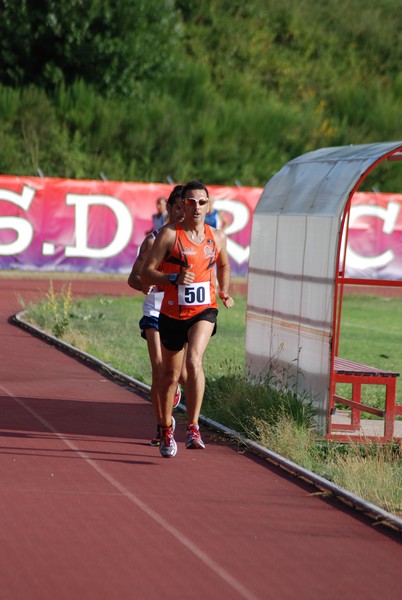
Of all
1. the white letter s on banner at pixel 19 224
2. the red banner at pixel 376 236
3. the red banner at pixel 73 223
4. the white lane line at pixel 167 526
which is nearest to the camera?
the white lane line at pixel 167 526

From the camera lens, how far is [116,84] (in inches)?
1812

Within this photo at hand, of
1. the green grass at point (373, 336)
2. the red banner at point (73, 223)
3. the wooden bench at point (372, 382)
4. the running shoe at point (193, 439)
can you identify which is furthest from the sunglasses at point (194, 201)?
the red banner at point (73, 223)

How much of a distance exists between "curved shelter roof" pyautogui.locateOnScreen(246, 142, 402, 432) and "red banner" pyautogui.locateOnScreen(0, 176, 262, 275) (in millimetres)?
18884

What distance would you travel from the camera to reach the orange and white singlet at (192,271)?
10.5 metres

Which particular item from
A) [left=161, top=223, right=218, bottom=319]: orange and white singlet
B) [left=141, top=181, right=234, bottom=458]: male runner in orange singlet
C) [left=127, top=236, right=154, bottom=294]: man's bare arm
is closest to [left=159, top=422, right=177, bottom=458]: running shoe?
[left=141, top=181, right=234, bottom=458]: male runner in orange singlet

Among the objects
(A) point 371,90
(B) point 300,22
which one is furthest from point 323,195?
(B) point 300,22

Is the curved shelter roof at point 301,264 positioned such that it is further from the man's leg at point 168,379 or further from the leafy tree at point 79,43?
the leafy tree at point 79,43

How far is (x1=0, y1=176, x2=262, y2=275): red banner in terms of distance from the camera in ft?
106

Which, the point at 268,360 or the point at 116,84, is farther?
the point at 116,84

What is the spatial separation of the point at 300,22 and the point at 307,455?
4964 centimetres

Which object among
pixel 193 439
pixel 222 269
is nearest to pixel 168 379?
pixel 193 439

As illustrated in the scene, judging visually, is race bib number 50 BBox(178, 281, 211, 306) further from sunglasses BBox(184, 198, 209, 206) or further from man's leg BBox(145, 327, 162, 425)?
man's leg BBox(145, 327, 162, 425)

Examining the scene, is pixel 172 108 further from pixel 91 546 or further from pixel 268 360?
pixel 91 546

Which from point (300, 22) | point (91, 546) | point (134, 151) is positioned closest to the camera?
point (91, 546)
